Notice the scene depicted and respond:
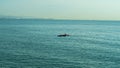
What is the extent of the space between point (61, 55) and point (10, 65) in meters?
19.7

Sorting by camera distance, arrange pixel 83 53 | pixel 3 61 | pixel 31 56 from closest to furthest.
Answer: pixel 3 61
pixel 31 56
pixel 83 53

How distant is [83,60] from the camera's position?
243ft

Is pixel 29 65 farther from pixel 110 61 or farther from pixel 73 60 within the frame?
pixel 110 61

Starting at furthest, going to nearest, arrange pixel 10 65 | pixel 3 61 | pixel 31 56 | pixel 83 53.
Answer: pixel 83 53 → pixel 31 56 → pixel 3 61 → pixel 10 65

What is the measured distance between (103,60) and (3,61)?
27.4 m

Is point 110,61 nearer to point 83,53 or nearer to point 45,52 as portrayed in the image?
point 83,53

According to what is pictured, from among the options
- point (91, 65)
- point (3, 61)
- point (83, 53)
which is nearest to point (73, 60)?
point (91, 65)

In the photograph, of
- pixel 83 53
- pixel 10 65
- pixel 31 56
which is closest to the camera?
pixel 10 65

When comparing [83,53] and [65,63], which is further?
[83,53]

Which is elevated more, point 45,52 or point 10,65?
point 10,65

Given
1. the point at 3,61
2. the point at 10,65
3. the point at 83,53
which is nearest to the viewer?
the point at 10,65

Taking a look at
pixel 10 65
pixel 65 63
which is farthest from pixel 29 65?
pixel 65 63

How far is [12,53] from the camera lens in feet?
276

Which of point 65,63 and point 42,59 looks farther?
point 42,59
